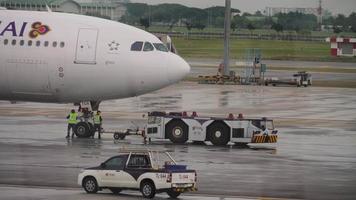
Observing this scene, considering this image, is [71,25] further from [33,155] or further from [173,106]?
[173,106]

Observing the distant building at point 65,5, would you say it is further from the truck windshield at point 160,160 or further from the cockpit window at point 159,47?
the truck windshield at point 160,160

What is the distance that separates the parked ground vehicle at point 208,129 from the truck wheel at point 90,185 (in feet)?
48.3

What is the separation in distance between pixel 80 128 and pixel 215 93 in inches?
1242

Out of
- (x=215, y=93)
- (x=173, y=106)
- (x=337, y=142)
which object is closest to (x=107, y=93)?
(x=337, y=142)

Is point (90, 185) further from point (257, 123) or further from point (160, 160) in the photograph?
point (257, 123)

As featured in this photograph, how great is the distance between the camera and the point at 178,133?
147ft

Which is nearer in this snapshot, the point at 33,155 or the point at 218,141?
the point at 33,155

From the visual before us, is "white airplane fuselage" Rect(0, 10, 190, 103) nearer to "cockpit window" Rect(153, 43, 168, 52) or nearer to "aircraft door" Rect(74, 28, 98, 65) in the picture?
"aircraft door" Rect(74, 28, 98, 65)

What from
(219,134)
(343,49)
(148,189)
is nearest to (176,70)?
(219,134)

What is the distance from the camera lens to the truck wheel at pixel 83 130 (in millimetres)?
46031

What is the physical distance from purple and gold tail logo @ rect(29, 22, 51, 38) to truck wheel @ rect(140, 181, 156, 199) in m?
16.3

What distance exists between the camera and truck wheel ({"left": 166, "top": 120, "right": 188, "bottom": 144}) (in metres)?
44.7

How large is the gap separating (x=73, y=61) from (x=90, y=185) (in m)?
14.5

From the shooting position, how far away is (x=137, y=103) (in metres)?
66.9
